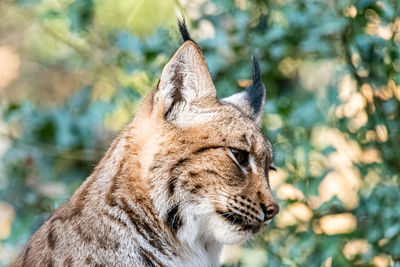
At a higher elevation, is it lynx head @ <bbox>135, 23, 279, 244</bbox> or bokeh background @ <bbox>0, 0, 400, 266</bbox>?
lynx head @ <bbox>135, 23, 279, 244</bbox>

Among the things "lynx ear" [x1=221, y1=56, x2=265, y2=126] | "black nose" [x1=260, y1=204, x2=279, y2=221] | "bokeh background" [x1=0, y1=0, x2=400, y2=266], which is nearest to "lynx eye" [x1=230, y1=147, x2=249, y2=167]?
"black nose" [x1=260, y1=204, x2=279, y2=221]

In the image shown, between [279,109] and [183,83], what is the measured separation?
158 centimetres

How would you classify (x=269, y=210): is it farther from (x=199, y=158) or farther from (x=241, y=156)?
(x=199, y=158)

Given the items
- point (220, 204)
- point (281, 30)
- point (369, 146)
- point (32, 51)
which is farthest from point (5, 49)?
point (220, 204)

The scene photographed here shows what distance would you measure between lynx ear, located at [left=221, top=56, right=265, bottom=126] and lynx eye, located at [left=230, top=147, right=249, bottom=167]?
1.17 ft

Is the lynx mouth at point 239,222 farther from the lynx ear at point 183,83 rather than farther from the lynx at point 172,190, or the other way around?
the lynx ear at point 183,83

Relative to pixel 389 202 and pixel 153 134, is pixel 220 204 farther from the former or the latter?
pixel 389 202

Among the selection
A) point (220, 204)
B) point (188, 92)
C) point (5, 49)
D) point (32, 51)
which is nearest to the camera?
point (220, 204)

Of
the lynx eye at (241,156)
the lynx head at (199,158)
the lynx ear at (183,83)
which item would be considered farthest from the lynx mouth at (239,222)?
the lynx ear at (183,83)

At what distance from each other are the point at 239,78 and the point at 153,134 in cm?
182

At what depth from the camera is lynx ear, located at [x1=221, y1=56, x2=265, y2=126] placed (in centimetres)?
297

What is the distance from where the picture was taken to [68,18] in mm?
4000

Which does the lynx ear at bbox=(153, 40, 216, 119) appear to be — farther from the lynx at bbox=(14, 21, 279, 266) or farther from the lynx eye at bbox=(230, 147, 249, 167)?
the lynx eye at bbox=(230, 147, 249, 167)

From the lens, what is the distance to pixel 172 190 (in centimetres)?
241
